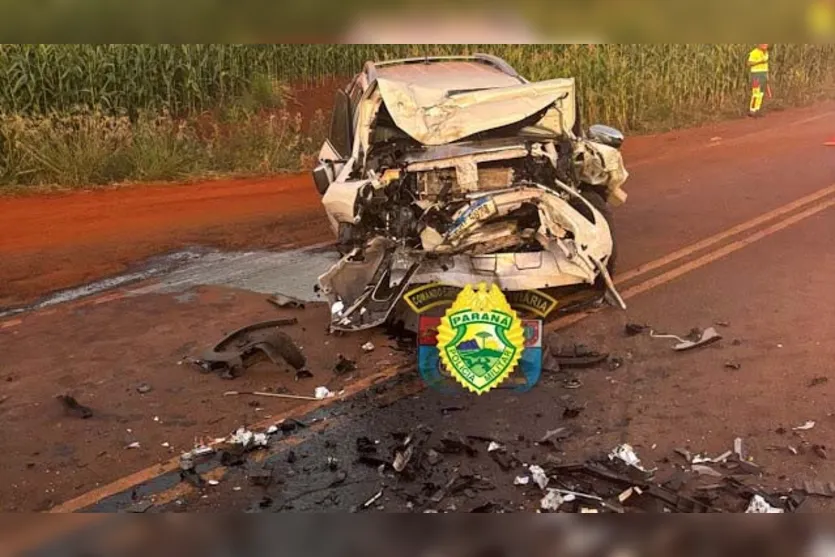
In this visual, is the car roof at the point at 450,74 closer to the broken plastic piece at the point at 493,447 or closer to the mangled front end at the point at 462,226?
the mangled front end at the point at 462,226

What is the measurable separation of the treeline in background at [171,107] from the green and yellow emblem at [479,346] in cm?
664

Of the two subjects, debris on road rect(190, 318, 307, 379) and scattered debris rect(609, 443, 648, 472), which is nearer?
scattered debris rect(609, 443, 648, 472)

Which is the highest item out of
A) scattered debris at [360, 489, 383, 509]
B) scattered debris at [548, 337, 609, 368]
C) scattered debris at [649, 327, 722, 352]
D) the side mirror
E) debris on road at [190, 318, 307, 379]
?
the side mirror

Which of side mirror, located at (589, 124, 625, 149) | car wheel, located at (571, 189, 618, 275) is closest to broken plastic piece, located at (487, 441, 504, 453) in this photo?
car wheel, located at (571, 189, 618, 275)

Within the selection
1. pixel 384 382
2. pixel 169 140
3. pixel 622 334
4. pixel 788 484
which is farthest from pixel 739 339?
pixel 169 140

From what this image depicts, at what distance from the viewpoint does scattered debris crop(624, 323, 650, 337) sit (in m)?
5.68

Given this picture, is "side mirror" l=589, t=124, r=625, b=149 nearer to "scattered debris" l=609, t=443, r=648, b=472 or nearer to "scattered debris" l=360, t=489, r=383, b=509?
"scattered debris" l=609, t=443, r=648, b=472

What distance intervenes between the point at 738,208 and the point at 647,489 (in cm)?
597

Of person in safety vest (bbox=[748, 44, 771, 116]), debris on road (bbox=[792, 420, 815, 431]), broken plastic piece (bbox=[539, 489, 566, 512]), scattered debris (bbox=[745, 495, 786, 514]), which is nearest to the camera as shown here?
scattered debris (bbox=[745, 495, 786, 514])

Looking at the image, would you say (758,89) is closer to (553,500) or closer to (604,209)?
(604,209)

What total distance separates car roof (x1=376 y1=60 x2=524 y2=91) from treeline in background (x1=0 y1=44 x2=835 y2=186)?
398 cm

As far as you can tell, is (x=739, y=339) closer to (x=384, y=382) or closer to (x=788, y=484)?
(x=788, y=484)

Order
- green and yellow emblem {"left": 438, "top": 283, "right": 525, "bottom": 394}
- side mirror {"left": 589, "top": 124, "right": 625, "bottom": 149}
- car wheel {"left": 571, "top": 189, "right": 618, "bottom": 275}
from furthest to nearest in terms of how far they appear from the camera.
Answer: side mirror {"left": 589, "top": 124, "right": 625, "bottom": 149} → car wheel {"left": 571, "top": 189, "right": 618, "bottom": 275} → green and yellow emblem {"left": 438, "top": 283, "right": 525, "bottom": 394}

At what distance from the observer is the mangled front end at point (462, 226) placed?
5.61 meters
